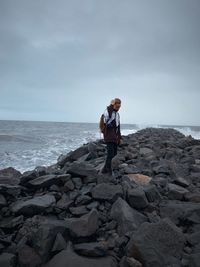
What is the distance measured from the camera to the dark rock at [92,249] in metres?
3.05

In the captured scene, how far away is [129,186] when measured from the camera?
461cm

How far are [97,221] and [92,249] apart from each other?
0.55m

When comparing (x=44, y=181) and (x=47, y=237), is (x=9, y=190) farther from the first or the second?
(x=47, y=237)

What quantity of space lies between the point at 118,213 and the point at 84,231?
1.95 feet

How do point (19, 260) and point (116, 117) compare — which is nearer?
point (19, 260)

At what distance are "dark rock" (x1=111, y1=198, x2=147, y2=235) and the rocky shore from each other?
0.01 metres

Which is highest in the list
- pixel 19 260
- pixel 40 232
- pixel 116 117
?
pixel 116 117

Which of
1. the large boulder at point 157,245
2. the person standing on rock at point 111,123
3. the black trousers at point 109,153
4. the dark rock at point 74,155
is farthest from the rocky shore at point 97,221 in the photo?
the dark rock at point 74,155

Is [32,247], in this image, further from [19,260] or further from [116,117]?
[116,117]

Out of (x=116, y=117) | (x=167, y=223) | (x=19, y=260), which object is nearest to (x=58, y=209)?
(x=19, y=260)

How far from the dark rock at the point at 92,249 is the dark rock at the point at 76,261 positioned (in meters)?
0.06

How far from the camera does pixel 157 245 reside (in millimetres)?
3092

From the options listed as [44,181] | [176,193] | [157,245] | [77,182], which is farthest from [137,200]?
[44,181]

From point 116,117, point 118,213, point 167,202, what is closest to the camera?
point 118,213
